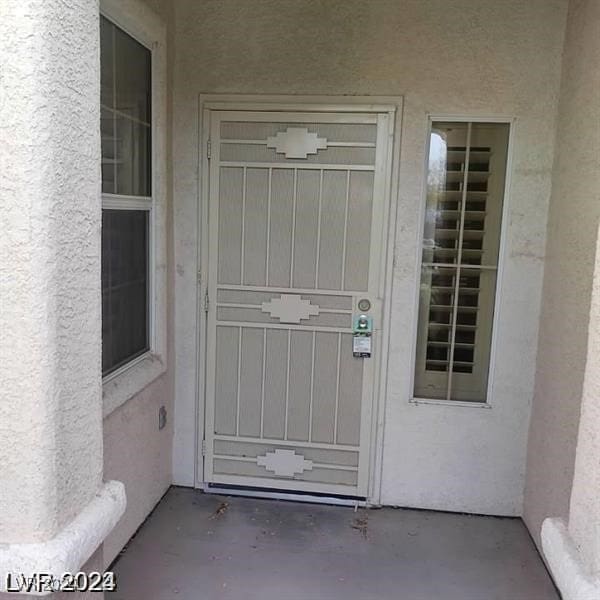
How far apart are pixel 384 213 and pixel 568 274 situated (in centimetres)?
106

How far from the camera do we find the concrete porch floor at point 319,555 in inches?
110

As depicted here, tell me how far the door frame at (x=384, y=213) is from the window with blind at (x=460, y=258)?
214 mm

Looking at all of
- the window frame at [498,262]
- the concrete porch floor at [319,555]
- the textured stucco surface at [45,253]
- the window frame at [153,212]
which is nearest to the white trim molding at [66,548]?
the textured stucco surface at [45,253]

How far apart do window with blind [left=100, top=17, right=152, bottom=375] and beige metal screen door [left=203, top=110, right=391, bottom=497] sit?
45cm

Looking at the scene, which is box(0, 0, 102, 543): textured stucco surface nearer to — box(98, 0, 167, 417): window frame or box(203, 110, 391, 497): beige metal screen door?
box(98, 0, 167, 417): window frame

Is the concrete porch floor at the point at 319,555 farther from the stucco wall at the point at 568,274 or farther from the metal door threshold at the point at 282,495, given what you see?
the stucco wall at the point at 568,274

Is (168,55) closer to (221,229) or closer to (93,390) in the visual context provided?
(221,229)

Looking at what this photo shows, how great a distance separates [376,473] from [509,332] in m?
1.19

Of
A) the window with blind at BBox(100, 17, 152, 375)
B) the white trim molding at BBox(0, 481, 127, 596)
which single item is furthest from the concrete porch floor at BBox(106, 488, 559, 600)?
the white trim molding at BBox(0, 481, 127, 596)

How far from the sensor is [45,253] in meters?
1.38

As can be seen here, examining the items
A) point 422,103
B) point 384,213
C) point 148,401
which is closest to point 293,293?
point 384,213

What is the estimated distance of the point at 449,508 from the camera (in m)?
3.53

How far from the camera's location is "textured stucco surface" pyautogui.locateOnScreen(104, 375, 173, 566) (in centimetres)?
282

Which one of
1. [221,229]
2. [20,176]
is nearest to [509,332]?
[221,229]
